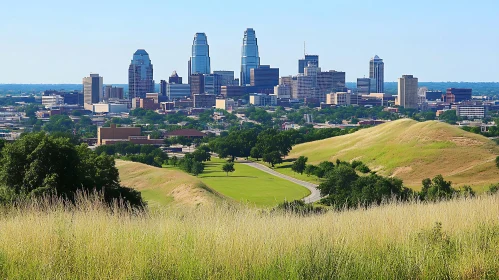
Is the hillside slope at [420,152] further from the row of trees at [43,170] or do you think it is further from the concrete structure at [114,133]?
the concrete structure at [114,133]

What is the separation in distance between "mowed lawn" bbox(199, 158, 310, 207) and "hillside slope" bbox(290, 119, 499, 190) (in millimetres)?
8498

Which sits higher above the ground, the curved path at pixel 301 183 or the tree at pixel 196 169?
the tree at pixel 196 169

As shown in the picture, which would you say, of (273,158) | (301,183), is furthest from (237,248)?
(273,158)

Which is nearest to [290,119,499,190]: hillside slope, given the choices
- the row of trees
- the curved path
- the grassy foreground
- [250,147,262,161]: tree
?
the curved path

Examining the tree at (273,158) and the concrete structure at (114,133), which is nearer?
the tree at (273,158)

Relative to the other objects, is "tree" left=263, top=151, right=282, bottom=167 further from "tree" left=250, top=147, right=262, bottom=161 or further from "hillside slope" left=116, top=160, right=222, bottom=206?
"hillside slope" left=116, top=160, right=222, bottom=206

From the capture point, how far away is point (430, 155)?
69.1 metres

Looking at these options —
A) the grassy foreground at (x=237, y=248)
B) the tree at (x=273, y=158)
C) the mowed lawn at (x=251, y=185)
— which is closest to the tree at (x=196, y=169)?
the mowed lawn at (x=251, y=185)

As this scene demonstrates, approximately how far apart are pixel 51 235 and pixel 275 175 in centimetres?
6480

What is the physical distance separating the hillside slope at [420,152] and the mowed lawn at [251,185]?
8.50 metres

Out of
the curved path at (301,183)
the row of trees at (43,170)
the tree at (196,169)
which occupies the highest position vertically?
the row of trees at (43,170)

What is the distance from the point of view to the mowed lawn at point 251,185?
2173 inches

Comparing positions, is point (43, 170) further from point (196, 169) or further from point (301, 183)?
point (196, 169)

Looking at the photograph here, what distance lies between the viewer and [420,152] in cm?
7075
